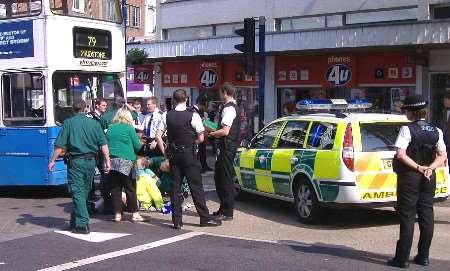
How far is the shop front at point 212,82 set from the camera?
22.8 m

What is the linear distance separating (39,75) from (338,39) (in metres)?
9.73

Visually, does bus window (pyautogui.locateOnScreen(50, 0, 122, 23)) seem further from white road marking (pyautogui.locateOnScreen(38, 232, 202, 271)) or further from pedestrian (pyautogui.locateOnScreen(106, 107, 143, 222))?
white road marking (pyautogui.locateOnScreen(38, 232, 202, 271))

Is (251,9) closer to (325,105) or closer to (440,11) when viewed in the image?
(440,11)

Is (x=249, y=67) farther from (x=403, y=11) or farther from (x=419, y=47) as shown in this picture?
(x=403, y=11)

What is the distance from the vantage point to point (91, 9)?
12.2 metres

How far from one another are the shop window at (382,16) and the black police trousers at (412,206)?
13616mm

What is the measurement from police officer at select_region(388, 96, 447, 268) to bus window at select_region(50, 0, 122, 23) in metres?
6.97

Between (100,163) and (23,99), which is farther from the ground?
(23,99)

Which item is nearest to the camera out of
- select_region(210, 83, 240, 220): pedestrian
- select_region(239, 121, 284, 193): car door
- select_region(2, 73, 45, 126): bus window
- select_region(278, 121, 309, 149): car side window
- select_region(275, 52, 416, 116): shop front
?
select_region(210, 83, 240, 220): pedestrian

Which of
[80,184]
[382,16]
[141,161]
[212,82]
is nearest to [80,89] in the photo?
[141,161]

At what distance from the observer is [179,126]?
8.66m

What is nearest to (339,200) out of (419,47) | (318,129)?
(318,129)

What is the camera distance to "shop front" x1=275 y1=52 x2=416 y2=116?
18859mm

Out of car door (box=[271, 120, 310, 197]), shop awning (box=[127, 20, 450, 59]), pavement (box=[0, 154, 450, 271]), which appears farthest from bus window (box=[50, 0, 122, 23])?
shop awning (box=[127, 20, 450, 59])
